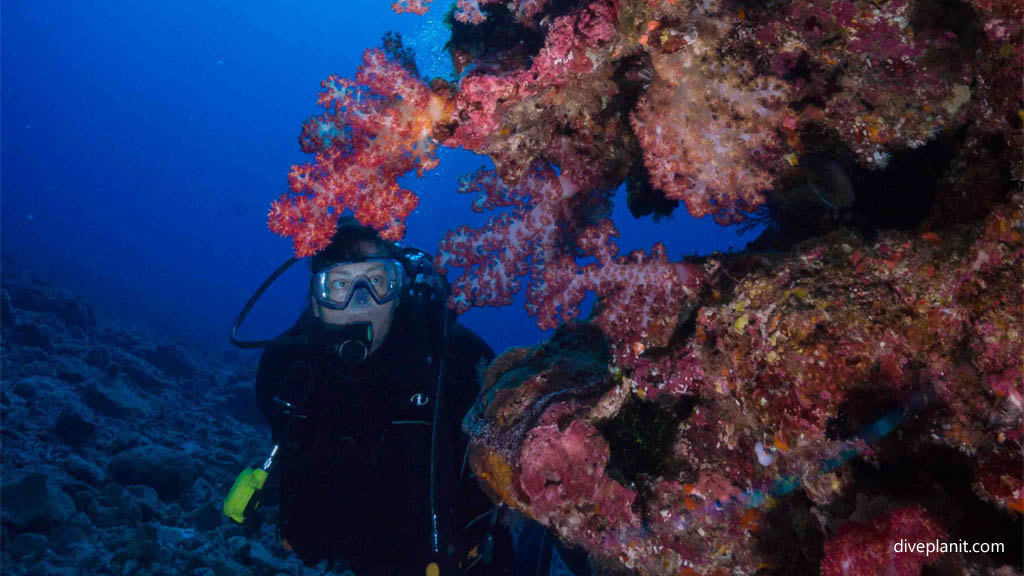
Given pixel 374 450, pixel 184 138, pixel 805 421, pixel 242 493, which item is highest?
pixel 184 138

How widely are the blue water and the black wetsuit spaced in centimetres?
5225

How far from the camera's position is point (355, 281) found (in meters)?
5.44

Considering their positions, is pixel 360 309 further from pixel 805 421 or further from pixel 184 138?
pixel 184 138

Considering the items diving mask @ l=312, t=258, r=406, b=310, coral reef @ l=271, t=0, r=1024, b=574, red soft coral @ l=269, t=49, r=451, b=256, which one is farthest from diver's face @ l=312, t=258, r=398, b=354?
red soft coral @ l=269, t=49, r=451, b=256

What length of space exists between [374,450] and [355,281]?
1837 millimetres

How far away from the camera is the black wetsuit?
4.66m

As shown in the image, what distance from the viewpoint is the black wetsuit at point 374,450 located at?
4.66 meters

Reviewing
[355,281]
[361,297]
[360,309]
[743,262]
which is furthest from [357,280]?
[743,262]

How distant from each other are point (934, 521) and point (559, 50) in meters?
2.49

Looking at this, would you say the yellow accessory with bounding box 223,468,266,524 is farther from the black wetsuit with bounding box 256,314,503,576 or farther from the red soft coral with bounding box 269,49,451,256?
the red soft coral with bounding box 269,49,451,256

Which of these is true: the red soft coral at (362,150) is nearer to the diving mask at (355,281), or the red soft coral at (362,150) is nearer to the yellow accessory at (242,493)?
the diving mask at (355,281)

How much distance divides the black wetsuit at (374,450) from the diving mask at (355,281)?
416 mm

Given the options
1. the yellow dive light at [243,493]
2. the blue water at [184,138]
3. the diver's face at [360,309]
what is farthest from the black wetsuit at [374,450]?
the blue water at [184,138]

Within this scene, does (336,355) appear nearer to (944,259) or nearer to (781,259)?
(781,259)
